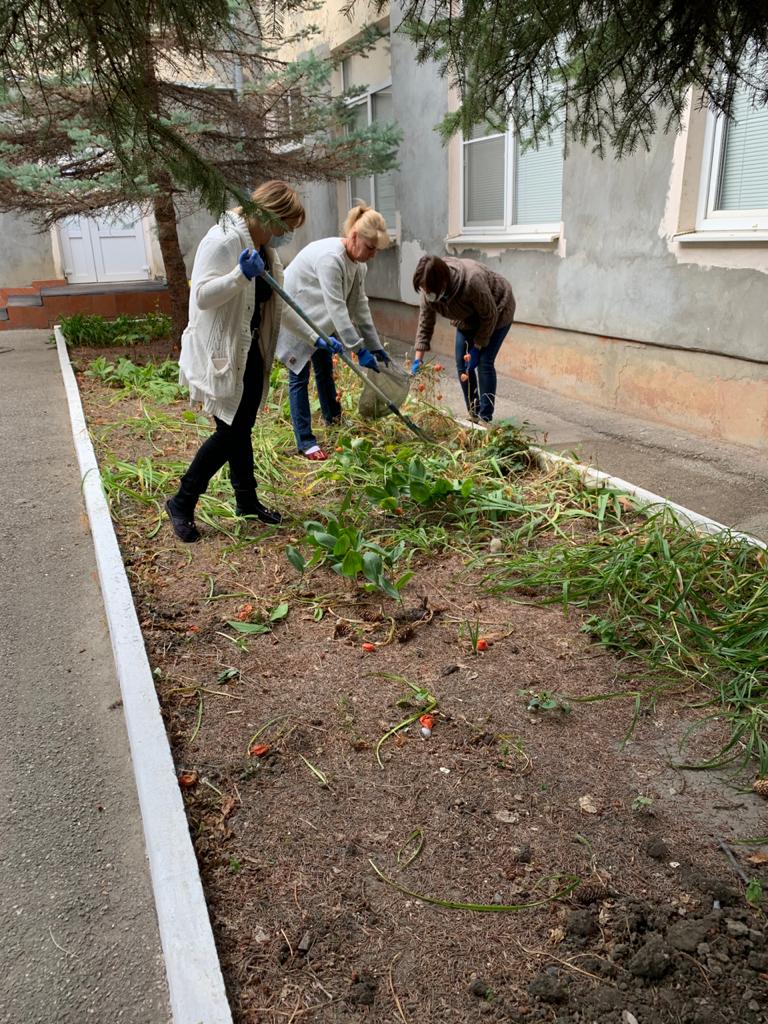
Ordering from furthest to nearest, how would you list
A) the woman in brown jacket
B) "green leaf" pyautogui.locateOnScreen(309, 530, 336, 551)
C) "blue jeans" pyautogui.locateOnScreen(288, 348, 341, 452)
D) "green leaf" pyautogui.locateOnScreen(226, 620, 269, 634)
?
"blue jeans" pyautogui.locateOnScreen(288, 348, 341, 452), the woman in brown jacket, "green leaf" pyautogui.locateOnScreen(309, 530, 336, 551), "green leaf" pyautogui.locateOnScreen(226, 620, 269, 634)

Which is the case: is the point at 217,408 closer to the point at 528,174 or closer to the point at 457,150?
the point at 528,174

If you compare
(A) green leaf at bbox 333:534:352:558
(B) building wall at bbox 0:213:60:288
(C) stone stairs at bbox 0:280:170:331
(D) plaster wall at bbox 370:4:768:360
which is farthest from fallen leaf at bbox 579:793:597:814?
(B) building wall at bbox 0:213:60:288

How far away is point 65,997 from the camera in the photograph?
1896 mm

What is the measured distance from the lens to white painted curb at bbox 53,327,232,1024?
68.2 inches

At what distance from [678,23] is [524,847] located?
2405 mm

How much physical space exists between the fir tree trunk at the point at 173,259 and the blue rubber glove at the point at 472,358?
463cm

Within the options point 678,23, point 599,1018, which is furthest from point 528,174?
point 599,1018

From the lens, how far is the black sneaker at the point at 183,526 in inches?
165

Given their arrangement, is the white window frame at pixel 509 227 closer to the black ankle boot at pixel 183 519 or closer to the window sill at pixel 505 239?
the window sill at pixel 505 239

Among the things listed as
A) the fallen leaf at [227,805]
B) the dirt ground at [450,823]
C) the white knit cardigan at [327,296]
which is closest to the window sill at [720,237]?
the white knit cardigan at [327,296]

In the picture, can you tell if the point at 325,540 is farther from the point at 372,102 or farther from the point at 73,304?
the point at 73,304

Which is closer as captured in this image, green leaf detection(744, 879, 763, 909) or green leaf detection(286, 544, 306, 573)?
green leaf detection(744, 879, 763, 909)

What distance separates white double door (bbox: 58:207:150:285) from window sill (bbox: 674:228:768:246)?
12.7 metres

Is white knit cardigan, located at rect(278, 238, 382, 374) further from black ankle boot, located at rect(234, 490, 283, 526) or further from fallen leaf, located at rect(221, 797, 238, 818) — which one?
fallen leaf, located at rect(221, 797, 238, 818)
